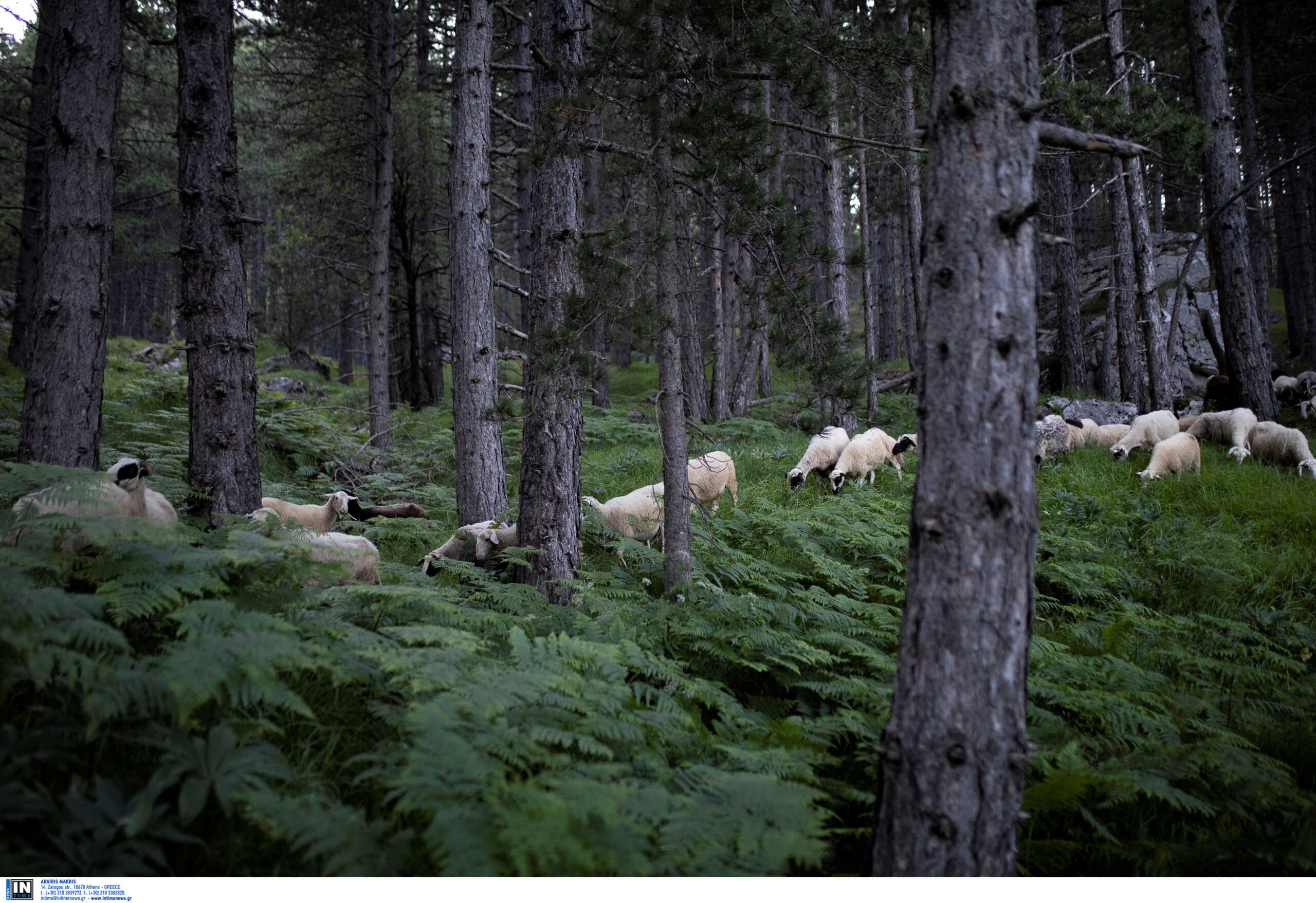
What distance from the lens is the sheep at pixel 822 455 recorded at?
1015cm

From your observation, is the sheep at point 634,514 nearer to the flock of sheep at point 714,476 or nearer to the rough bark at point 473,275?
the flock of sheep at point 714,476

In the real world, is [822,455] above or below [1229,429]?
below

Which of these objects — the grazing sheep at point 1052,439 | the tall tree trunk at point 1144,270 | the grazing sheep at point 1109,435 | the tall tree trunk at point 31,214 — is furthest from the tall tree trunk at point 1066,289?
the tall tree trunk at point 31,214

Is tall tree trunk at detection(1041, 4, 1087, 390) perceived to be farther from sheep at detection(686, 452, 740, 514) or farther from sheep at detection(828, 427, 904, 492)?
sheep at detection(686, 452, 740, 514)

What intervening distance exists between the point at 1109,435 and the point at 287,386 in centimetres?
2010

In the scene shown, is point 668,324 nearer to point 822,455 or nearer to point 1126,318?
point 822,455

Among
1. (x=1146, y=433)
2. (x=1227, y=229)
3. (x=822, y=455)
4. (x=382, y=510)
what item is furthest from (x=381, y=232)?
(x=1227, y=229)

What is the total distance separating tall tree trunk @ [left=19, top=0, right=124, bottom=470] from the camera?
565 centimetres

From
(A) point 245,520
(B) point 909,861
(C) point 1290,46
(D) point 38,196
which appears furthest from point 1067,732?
(C) point 1290,46

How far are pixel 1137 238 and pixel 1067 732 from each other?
464 inches

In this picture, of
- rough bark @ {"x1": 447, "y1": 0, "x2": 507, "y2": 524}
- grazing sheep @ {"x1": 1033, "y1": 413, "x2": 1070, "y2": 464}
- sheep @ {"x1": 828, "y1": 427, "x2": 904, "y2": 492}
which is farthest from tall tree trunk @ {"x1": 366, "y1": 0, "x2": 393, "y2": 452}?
grazing sheep @ {"x1": 1033, "y1": 413, "x2": 1070, "y2": 464}

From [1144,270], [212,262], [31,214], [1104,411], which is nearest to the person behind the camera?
[212,262]

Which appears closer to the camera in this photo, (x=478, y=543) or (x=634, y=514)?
(x=478, y=543)

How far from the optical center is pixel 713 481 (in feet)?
29.1
